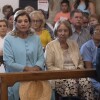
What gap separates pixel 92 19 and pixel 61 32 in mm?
1390

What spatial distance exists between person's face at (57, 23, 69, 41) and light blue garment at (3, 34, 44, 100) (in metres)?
0.29

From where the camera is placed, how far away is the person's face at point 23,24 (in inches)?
137

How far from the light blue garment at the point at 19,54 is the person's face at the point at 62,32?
295 mm

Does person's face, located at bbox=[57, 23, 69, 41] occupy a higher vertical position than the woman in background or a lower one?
lower

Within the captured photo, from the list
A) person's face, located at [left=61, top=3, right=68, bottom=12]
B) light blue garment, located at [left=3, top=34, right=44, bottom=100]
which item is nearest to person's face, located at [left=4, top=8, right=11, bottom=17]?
person's face, located at [left=61, top=3, right=68, bottom=12]

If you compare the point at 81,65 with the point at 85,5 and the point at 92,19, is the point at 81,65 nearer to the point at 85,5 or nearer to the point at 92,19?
the point at 92,19

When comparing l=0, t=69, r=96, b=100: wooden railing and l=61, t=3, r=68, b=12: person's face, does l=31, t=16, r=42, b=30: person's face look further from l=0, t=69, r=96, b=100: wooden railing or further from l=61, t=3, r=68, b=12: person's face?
l=61, t=3, r=68, b=12: person's face

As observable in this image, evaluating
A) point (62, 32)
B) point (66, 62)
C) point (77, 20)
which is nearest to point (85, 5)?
point (77, 20)

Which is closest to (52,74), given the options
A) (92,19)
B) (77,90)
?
(77,90)

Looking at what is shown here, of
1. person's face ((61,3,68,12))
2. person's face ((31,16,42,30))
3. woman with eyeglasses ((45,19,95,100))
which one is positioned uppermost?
person's face ((61,3,68,12))

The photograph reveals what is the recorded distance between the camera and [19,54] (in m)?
3.39

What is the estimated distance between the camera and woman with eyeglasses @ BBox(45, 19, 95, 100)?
3391 millimetres

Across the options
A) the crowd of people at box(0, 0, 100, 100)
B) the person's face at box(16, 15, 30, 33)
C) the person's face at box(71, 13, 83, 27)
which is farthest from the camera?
the person's face at box(71, 13, 83, 27)

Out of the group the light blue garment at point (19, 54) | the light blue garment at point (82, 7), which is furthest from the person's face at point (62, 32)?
the light blue garment at point (82, 7)
